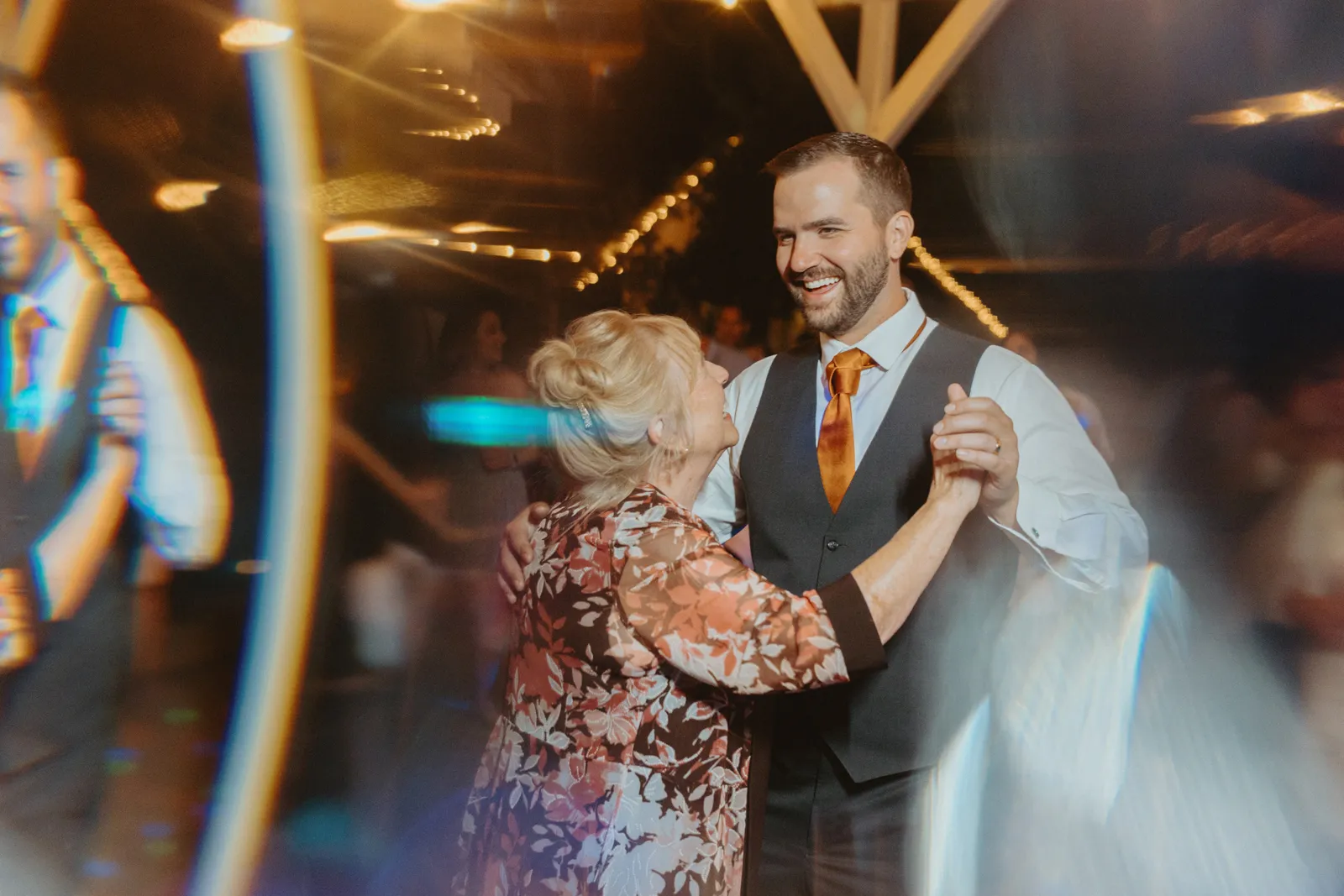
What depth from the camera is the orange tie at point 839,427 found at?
50.1 inches

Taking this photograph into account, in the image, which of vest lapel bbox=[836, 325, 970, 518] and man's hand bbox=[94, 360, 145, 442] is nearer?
vest lapel bbox=[836, 325, 970, 518]

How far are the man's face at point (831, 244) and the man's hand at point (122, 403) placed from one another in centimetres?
119

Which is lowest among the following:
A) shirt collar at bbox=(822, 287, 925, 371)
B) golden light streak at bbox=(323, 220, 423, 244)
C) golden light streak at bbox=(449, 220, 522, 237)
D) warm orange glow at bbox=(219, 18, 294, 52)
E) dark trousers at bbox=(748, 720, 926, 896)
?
dark trousers at bbox=(748, 720, 926, 896)

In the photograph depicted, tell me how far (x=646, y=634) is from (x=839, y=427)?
0.45 meters

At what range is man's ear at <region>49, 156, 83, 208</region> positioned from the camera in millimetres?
1570

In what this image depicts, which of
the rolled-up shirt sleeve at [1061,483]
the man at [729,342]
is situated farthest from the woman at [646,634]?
the man at [729,342]

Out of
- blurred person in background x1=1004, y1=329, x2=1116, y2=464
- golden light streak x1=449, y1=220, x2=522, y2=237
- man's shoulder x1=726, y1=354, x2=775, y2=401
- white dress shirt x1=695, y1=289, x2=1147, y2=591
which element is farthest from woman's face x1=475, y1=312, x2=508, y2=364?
blurred person in background x1=1004, y1=329, x2=1116, y2=464

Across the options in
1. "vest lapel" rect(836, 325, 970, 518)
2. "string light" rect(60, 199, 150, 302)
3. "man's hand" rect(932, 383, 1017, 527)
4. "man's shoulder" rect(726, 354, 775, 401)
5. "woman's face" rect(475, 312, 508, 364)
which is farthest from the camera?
"woman's face" rect(475, 312, 508, 364)

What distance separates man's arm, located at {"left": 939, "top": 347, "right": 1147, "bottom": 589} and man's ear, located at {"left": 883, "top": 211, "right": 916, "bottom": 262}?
0.20 metres

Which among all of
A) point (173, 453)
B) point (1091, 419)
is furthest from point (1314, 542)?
point (173, 453)

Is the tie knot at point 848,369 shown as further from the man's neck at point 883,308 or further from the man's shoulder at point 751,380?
the man's shoulder at point 751,380

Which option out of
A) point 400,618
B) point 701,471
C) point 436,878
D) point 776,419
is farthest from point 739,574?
point 436,878

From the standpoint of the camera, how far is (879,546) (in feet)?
4.05

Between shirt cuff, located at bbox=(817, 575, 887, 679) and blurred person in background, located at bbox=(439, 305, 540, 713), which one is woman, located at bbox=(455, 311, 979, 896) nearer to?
shirt cuff, located at bbox=(817, 575, 887, 679)
